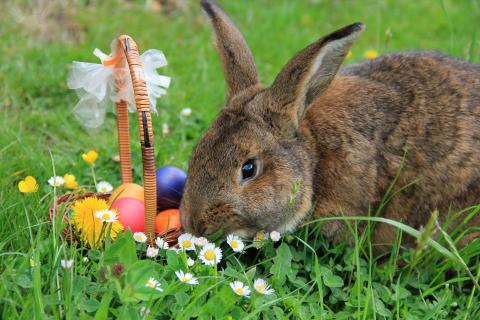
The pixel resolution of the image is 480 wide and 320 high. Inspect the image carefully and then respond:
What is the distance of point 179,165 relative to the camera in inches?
168

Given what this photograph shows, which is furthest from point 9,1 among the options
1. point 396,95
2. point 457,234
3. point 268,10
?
point 457,234

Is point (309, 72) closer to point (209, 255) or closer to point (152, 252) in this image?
point (209, 255)

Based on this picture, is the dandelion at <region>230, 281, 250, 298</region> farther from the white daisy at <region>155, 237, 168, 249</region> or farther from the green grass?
the white daisy at <region>155, 237, 168, 249</region>

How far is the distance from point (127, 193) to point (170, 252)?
581 mm

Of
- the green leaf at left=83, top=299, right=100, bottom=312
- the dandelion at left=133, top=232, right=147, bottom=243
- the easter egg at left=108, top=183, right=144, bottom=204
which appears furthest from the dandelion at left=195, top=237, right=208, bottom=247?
the green leaf at left=83, top=299, right=100, bottom=312

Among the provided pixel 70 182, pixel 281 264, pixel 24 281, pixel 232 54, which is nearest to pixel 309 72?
pixel 232 54

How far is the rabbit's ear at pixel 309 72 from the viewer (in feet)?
10.3

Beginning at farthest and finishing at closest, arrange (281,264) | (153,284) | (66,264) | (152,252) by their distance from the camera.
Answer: (281,264), (152,252), (153,284), (66,264)

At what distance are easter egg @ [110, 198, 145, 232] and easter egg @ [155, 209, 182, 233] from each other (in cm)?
14

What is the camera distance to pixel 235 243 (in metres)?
3.20

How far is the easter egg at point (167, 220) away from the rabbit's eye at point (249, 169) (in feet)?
1.51

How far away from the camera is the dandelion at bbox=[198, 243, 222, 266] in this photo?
3.03m

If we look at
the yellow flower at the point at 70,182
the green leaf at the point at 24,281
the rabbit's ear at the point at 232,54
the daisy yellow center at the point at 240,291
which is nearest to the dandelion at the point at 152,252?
the daisy yellow center at the point at 240,291

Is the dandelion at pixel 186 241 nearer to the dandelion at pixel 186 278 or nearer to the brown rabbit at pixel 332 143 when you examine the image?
the brown rabbit at pixel 332 143
